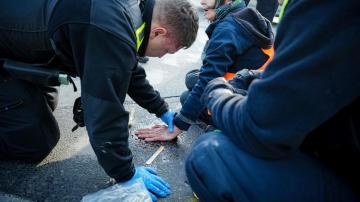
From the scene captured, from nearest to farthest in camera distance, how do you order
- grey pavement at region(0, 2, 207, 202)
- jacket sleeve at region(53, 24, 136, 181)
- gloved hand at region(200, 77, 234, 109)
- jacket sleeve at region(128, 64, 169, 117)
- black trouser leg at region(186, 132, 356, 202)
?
black trouser leg at region(186, 132, 356, 202) < gloved hand at region(200, 77, 234, 109) < jacket sleeve at region(53, 24, 136, 181) < grey pavement at region(0, 2, 207, 202) < jacket sleeve at region(128, 64, 169, 117)

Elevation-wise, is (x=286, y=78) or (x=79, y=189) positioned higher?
(x=286, y=78)

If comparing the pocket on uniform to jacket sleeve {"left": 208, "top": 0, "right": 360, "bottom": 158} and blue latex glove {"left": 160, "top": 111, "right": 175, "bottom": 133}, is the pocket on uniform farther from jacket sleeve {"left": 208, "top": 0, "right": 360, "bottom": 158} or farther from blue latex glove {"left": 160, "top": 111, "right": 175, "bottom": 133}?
jacket sleeve {"left": 208, "top": 0, "right": 360, "bottom": 158}

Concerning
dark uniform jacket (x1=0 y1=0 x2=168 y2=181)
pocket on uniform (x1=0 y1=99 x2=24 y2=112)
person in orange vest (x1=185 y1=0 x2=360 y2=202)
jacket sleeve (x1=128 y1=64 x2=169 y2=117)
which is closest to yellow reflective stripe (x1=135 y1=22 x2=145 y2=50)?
dark uniform jacket (x1=0 y1=0 x2=168 y2=181)

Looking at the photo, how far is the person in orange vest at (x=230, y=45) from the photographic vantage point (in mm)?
2161

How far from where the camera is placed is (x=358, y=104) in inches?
39.3

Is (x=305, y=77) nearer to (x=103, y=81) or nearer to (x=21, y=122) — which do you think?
(x=103, y=81)

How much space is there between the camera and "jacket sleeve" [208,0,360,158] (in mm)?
885

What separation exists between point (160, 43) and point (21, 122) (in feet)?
3.16

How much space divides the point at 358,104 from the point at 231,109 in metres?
0.39

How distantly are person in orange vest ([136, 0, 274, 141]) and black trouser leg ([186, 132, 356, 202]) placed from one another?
1.01m

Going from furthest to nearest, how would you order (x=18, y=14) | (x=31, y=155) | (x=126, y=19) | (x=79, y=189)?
(x=31, y=155) → (x=79, y=189) → (x=18, y=14) → (x=126, y=19)

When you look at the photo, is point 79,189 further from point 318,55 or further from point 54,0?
point 318,55

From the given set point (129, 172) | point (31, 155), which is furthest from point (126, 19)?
point (31, 155)

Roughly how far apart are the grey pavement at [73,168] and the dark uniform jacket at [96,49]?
36 cm
